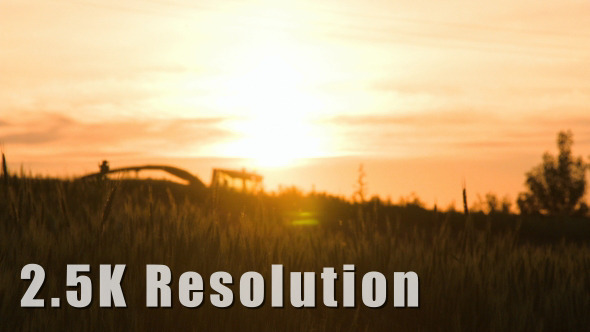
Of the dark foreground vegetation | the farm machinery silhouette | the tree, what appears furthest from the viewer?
the tree

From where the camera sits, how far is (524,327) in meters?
5.51

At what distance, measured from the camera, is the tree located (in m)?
45.5

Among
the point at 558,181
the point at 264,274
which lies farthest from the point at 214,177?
the point at 558,181

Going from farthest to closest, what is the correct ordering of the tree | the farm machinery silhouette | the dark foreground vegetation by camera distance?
the tree, the farm machinery silhouette, the dark foreground vegetation

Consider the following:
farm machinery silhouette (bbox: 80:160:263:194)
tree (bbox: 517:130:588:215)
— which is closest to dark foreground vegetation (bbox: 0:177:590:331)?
farm machinery silhouette (bbox: 80:160:263:194)

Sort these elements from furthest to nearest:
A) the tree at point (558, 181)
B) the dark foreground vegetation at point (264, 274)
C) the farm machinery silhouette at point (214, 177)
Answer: the tree at point (558, 181)
the farm machinery silhouette at point (214, 177)
the dark foreground vegetation at point (264, 274)

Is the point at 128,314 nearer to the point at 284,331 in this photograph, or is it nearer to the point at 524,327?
the point at 284,331

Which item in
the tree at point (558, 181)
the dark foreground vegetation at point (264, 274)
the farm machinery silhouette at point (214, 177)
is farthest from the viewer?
the tree at point (558, 181)

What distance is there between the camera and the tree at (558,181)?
45.5m

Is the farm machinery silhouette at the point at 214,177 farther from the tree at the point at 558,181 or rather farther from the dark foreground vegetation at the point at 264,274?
the tree at the point at 558,181

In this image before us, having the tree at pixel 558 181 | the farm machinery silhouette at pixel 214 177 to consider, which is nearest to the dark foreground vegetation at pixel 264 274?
the farm machinery silhouette at pixel 214 177

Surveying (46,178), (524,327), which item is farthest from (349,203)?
(524,327)

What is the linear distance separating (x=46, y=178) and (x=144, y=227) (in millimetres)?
4957

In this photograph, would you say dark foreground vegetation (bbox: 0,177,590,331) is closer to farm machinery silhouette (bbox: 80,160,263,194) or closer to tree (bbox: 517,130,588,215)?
farm machinery silhouette (bbox: 80,160,263,194)
